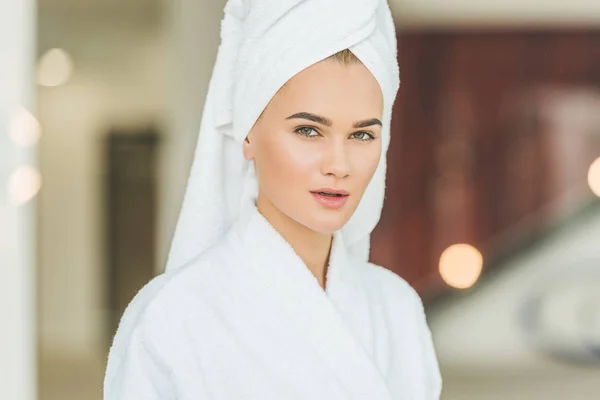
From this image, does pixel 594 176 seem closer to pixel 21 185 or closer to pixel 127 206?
pixel 21 185

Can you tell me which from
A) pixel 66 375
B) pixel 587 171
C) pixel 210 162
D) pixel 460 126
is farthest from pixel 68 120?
pixel 210 162

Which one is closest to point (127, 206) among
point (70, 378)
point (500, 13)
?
point (70, 378)

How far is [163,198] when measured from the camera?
3.03 metres

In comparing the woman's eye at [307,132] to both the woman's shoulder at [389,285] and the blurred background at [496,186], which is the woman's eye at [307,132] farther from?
the blurred background at [496,186]

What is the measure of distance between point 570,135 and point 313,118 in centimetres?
272

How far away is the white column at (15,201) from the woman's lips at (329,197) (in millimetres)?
1391

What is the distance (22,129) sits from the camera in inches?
78.5

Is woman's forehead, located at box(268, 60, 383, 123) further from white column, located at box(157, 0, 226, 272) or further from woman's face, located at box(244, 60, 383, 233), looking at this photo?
white column, located at box(157, 0, 226, 272)

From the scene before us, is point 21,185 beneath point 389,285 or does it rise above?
above

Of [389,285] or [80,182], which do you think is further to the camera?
[80,182]

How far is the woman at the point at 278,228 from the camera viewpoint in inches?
30.5

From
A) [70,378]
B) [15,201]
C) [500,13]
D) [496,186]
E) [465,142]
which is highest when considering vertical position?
[500,13]

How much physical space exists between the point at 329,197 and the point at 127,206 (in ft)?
16.1

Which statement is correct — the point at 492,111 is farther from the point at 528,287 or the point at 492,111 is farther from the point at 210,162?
the point at 210,162
